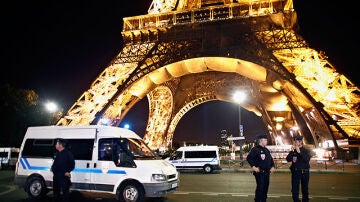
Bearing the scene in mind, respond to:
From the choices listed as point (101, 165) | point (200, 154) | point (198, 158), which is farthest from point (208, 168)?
point (101, 165)

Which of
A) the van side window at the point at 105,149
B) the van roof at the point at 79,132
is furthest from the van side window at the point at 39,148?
the van side window at the point at 105,149

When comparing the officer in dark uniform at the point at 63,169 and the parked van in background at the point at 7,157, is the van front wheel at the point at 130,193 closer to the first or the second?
the officer in dark uniform at the point at 63,169

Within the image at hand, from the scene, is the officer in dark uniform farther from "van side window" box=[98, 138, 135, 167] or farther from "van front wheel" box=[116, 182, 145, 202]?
"van front wheel" box=[116, 182, 145, 202]

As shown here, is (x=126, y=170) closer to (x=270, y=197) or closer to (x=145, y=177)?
(x=145, y=177)

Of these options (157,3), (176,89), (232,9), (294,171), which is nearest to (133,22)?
(157,3)

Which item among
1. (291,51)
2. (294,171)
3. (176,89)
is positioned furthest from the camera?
(176,89)

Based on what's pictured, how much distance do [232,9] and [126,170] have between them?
75.9ft

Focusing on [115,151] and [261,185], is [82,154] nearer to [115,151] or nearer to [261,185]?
[115,151]

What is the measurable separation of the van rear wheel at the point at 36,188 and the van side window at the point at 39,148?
76cm

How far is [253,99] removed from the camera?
46.2 metres

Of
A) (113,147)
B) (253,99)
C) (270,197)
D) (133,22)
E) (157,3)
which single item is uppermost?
(157,3)

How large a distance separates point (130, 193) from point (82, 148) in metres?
2.19

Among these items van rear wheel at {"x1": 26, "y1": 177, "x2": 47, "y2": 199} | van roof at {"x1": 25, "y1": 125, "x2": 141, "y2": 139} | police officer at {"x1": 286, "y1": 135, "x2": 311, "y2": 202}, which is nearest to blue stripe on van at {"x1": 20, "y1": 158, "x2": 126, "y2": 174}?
van rear wheel at {"x1": 26, "y1": 177, "x2": 47, "y2": 199}

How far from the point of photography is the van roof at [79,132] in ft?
32.7
